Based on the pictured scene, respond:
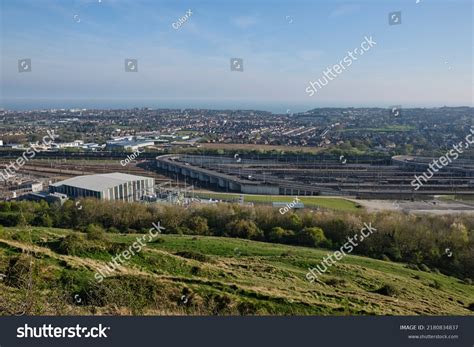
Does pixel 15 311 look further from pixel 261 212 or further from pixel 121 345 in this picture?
pixel 261 212

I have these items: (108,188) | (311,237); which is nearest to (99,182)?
(108,188)

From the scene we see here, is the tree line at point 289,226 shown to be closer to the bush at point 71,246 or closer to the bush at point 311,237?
the bush at point 311,237

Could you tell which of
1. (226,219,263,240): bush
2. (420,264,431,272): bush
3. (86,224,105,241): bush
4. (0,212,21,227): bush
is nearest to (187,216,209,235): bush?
(226,219,263,240): bush

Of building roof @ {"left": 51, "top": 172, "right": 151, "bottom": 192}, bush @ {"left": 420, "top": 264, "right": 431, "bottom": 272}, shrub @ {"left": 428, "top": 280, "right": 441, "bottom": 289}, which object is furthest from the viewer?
building roof @ {"left": 51, "top": 172, "right": 151, "bottom": 192}

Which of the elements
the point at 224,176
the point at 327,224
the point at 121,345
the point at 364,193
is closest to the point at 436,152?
the point at 364,193

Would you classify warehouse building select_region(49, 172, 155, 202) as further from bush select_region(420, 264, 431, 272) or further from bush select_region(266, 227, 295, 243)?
bush select_region(420, 264, 431, 272)

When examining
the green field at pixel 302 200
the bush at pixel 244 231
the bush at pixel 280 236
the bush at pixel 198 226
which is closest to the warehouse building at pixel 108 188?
the green field at pixel 302 200
